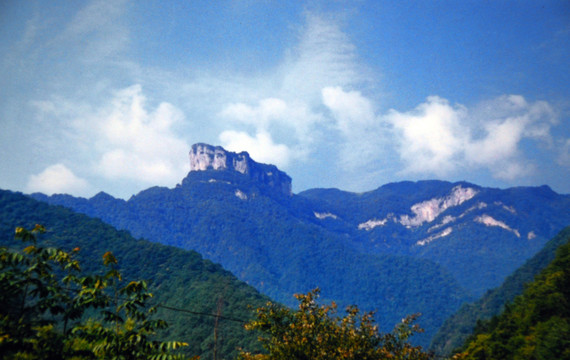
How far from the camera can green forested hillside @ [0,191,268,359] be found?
8525cm

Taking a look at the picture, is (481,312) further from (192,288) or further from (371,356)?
(371,356)

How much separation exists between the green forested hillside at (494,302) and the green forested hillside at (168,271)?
238ft

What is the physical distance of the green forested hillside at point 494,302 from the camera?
13825 cm

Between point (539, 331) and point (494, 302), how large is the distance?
113629mm

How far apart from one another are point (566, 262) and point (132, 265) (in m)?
109

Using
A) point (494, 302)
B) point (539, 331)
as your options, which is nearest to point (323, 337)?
point (539, 331)

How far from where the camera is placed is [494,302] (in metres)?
149

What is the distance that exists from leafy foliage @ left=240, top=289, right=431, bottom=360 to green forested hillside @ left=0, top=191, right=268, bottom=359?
56.5 metres

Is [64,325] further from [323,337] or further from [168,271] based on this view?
[168,271]

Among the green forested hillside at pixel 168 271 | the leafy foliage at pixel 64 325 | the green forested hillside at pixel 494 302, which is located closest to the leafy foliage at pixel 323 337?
the leafy foliage at pixel 64 325

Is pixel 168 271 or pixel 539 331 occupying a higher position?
pixel 168 271

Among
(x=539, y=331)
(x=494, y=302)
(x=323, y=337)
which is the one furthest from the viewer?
(x=494, y=302)

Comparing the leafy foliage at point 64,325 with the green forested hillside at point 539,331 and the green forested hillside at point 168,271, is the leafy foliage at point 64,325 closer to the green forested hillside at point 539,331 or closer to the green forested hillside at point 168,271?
the green forested hillside at point 539,331

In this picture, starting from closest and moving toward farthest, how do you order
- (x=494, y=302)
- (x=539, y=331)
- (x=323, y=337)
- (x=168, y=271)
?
(x=323, y=337) → (x=539, y=331) → (x=168, y=271) → (x=494, y=302)
